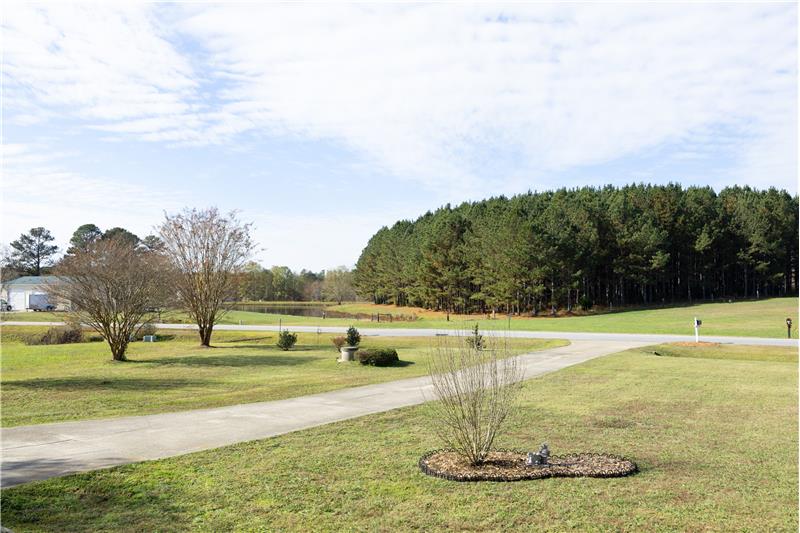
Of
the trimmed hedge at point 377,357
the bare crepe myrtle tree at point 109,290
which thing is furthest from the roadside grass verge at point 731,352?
the bare crepe myrtle tree at point 109,290

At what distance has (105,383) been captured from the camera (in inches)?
712

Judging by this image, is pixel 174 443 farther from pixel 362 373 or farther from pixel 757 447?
pixel 362 373

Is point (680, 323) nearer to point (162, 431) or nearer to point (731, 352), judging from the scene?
point (731, 352)

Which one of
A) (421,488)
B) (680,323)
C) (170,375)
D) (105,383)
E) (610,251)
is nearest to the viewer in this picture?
(421,488)

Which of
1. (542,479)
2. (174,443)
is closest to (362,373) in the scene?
(174,443)

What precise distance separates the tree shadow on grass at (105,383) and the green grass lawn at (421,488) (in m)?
9.08

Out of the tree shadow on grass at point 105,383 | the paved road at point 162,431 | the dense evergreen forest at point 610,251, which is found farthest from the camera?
the dense evergreen forest at point 610,251

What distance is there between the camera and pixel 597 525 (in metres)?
6.02

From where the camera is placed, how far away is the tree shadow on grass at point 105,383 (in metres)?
16.9

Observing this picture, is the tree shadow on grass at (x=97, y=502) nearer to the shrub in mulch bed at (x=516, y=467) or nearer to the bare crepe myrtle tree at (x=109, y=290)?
the shrub in mulch bed at (x=516, y=467)

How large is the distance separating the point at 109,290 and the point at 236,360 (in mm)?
6306

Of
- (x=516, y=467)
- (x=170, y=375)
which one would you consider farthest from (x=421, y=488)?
(x=170, y=375)

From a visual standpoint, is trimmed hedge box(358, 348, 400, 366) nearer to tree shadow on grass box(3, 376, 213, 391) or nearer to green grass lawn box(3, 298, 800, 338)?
tree shadow on grass box(3, 376, 213, 391)

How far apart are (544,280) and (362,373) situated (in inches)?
2145
